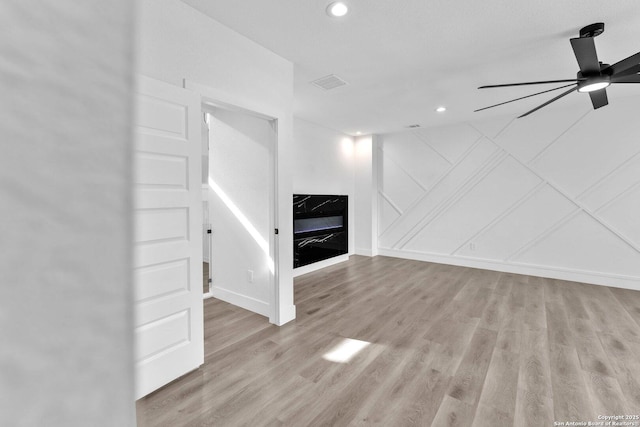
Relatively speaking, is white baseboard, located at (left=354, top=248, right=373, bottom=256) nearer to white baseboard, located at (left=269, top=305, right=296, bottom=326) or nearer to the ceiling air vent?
white baseboard, located at (left=269, top=305, right=296, bottom=326)

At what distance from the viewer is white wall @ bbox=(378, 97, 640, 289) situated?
380 centimetres

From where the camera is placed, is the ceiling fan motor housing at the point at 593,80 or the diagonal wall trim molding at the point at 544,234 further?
the diagonal wall trim molding at the point at 544,234

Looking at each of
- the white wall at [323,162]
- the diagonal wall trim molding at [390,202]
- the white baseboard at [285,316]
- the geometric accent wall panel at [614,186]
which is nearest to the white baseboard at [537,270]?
the diagonal wall trim molding at [390,202]

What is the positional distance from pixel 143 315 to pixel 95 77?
192 cm

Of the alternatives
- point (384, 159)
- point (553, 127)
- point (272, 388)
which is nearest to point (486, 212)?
point (553, 127)

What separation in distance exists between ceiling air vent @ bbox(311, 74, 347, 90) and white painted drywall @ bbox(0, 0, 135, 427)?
3169 mm

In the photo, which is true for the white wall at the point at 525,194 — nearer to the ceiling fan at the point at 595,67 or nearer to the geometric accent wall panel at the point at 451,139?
the geometric accent wall panel at the point at 451,139

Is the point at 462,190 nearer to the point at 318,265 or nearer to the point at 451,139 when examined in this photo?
the point at 451,139

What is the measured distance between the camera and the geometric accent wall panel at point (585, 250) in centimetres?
376

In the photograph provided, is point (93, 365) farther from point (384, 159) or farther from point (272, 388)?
point (384, 159)

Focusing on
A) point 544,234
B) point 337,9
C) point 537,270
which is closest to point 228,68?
point 337,9

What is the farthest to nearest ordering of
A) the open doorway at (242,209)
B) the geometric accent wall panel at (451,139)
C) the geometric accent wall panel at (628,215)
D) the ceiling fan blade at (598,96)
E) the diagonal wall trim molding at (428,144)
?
the diagonal wall trim molding at (428,144)
the geometric accent wall panel at (451,139)
the geometric accent wall panel at (628,215)
the open doorway at (242,209)
the ceiling fan blade at (598,96)

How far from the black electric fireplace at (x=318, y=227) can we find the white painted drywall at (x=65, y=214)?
4.03 meters

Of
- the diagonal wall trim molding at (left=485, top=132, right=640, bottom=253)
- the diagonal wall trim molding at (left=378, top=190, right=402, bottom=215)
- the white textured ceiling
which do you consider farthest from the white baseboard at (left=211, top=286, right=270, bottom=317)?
the diagonal wall trim molding at (left=485, top=132, right=640, bottom=253)
